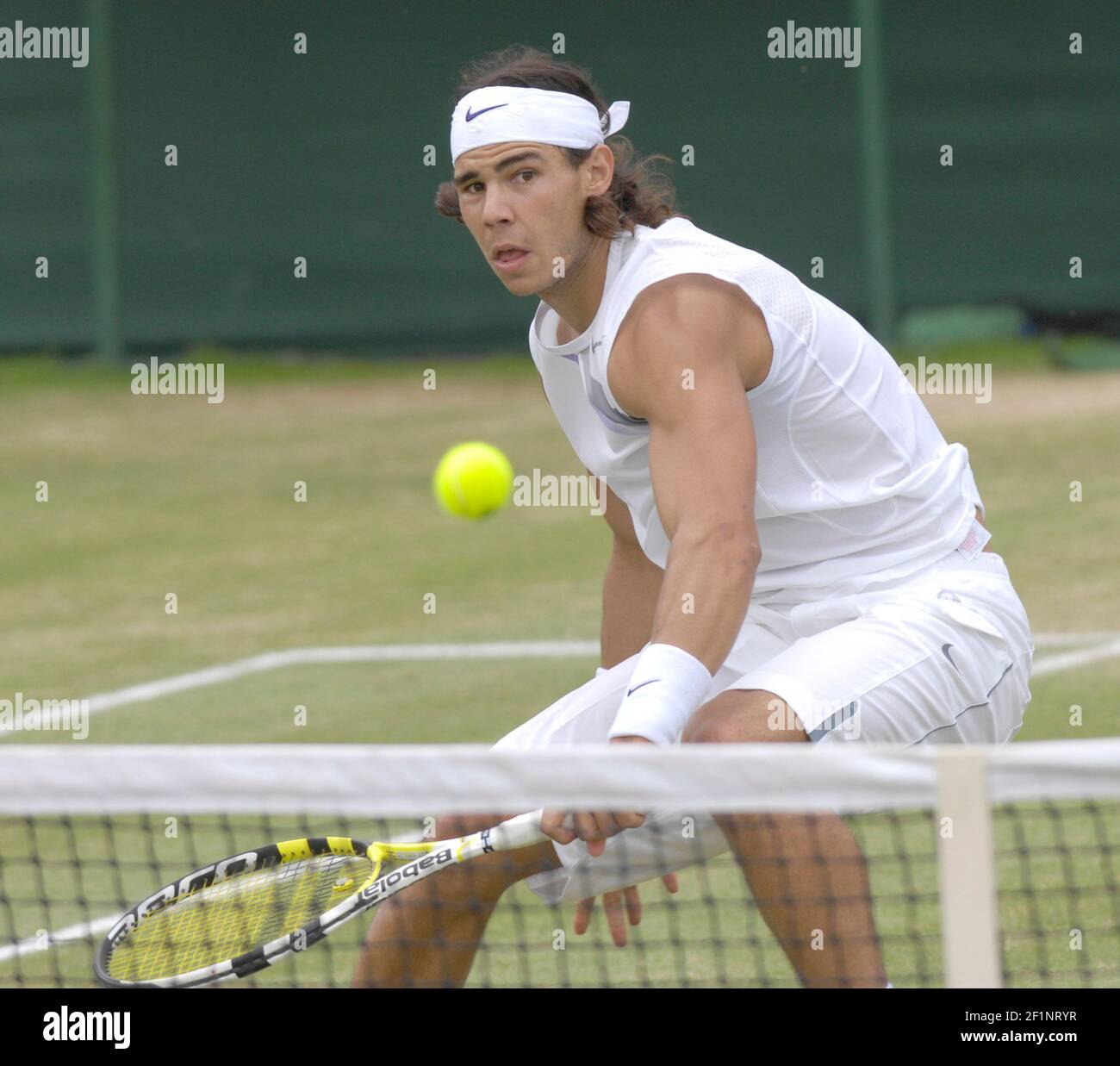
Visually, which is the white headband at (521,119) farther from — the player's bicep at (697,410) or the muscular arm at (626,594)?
the muscular arm at (626,594)

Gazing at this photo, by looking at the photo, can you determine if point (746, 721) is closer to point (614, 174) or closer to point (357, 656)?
point (614, 174)

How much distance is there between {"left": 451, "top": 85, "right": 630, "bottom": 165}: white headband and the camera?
11.6 feet

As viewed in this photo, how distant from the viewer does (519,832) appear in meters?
3.19

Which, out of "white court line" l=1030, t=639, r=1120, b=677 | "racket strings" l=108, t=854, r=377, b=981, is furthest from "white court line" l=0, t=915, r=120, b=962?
"white court line" l=1030, t=639, r=1120, b=677

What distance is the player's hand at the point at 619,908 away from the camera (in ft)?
11.6

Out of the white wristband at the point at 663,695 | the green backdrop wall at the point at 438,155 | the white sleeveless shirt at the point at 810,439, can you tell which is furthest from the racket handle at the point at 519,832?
the green backdrop wall at the point at 438,155

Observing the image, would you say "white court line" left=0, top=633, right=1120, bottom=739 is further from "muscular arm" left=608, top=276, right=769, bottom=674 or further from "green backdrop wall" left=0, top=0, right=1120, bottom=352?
"green backdrop wall" left=0, top=0, right=1120, bottom=352

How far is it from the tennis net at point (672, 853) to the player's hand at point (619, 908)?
5 cm

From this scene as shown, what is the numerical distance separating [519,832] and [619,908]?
1.67 ft

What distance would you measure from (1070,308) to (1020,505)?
4.78 m

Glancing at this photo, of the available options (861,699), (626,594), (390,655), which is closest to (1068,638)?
(390,655)

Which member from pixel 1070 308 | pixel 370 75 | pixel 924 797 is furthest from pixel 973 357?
pixel 924 797

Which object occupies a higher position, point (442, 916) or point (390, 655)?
point (390, 655)
